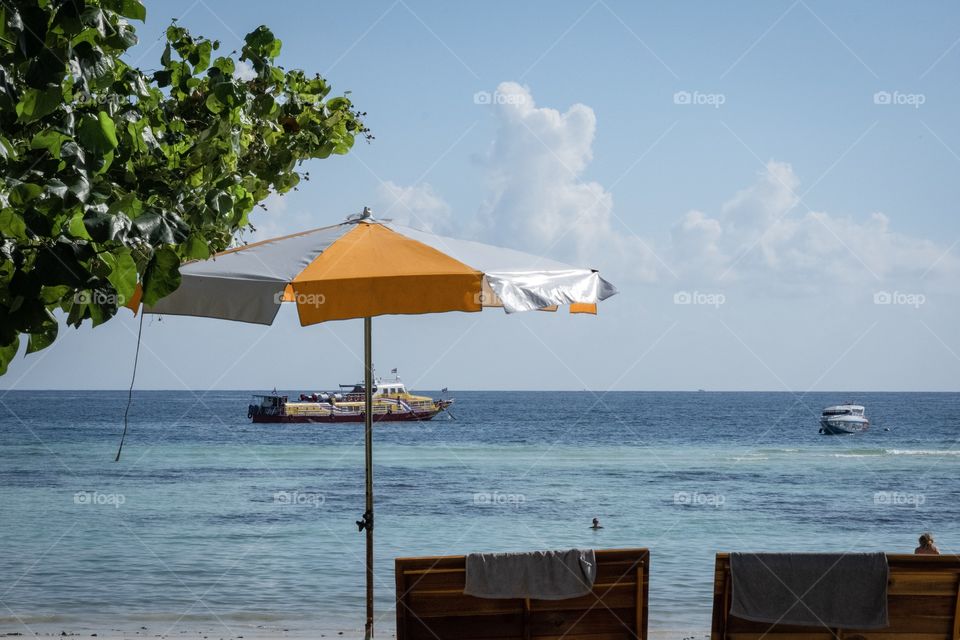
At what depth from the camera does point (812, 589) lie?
406cm

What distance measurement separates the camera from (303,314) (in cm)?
388

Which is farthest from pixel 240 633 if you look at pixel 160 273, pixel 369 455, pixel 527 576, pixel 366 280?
pixel 160 273

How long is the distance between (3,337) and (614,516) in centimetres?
2260

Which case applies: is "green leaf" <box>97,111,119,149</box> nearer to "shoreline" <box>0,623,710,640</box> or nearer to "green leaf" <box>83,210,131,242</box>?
"green leaf" <box>83,210,131,242</box>

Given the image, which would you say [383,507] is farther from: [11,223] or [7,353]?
[11,223]

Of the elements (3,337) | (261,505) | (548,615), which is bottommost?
(261,505)

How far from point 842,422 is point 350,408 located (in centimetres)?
2848

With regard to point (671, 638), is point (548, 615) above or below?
above

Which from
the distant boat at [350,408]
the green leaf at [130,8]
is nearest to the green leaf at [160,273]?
the green leaf at [130,8]

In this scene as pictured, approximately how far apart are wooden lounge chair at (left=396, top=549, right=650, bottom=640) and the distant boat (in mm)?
54102

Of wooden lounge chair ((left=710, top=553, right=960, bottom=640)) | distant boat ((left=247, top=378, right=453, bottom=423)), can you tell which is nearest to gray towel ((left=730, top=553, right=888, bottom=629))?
wooden lounge chair ((left=710, top=553, right=960, bottom=640))

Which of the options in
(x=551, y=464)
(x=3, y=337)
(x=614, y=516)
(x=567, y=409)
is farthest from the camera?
(x=567, y=409)

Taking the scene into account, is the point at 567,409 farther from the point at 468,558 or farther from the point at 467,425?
the point at 468,558

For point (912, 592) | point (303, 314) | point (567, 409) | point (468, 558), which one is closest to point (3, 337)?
point (303, 314)
